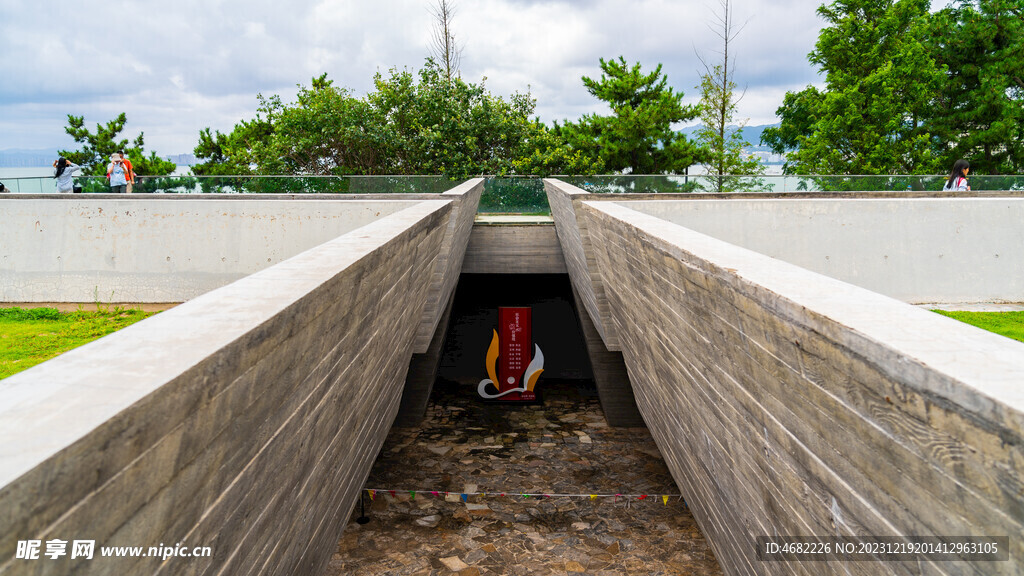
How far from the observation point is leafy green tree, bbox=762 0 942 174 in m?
22.1

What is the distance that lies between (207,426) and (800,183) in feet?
53.1

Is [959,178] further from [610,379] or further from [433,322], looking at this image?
[433,322]

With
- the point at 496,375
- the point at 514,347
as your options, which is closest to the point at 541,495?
the point at 496,375

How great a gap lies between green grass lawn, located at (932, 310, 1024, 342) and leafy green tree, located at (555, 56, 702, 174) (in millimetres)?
15058

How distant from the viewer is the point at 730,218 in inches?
380

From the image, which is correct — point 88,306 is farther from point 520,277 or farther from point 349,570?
point 520,277

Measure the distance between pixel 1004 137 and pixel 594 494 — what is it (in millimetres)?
21928

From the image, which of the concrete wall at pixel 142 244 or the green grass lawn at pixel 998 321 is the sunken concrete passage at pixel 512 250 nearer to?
the concrete wall at pixel 142 244

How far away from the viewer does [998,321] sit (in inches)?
307

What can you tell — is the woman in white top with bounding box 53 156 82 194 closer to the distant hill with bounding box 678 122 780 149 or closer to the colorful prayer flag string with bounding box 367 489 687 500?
the colorful prayer flag string with bounding box 367 489 687 500

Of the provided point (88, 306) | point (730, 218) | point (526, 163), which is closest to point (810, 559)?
point (730, 218)

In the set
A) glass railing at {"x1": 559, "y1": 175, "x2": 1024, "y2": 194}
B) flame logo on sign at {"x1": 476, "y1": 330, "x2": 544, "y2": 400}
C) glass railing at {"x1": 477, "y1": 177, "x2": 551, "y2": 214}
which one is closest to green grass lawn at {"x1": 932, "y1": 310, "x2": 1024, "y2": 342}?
glass railing at {"x1": 559, "y1": 175, "x2": 1024, "y2": 194}

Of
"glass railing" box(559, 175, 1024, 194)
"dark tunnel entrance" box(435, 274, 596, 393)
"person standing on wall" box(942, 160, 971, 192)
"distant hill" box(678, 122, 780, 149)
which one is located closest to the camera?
"person standing on wall" box(942, 160, 971, 192)

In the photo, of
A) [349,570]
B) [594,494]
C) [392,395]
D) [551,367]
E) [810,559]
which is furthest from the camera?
[551,367]
